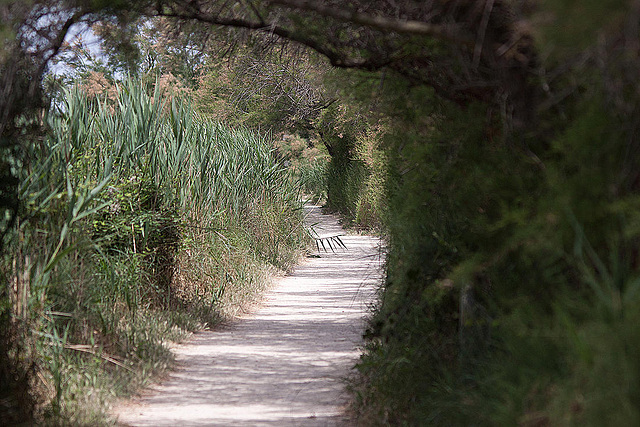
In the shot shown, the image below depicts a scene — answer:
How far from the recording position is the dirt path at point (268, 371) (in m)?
6.14

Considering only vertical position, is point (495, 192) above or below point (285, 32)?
below

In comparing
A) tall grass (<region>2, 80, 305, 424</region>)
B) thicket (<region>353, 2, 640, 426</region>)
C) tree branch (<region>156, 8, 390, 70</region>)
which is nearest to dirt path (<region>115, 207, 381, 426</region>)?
tall grass (<region>2, 80, 305, 424</region>)

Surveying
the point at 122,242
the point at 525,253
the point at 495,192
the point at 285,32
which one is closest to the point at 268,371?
the point at 122,242

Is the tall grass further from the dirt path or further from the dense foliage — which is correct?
the dense foliage

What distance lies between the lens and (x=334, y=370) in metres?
7.76

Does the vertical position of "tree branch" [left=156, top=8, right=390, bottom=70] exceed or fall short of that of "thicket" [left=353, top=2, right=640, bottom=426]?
it exceeds it

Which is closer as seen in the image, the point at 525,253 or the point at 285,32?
the point at 525,253

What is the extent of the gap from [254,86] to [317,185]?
1922cm

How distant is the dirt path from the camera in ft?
20.1

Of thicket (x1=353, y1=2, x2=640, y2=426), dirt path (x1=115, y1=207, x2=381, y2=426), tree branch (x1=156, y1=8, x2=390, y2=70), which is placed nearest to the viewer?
thicket (x1=353, y1=2, x2=640, y2=426)

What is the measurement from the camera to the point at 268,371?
7746mm

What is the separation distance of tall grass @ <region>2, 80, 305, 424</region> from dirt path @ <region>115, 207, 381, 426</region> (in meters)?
0.31

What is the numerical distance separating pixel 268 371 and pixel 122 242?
218cm

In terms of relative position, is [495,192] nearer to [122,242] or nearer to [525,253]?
[525,253]
